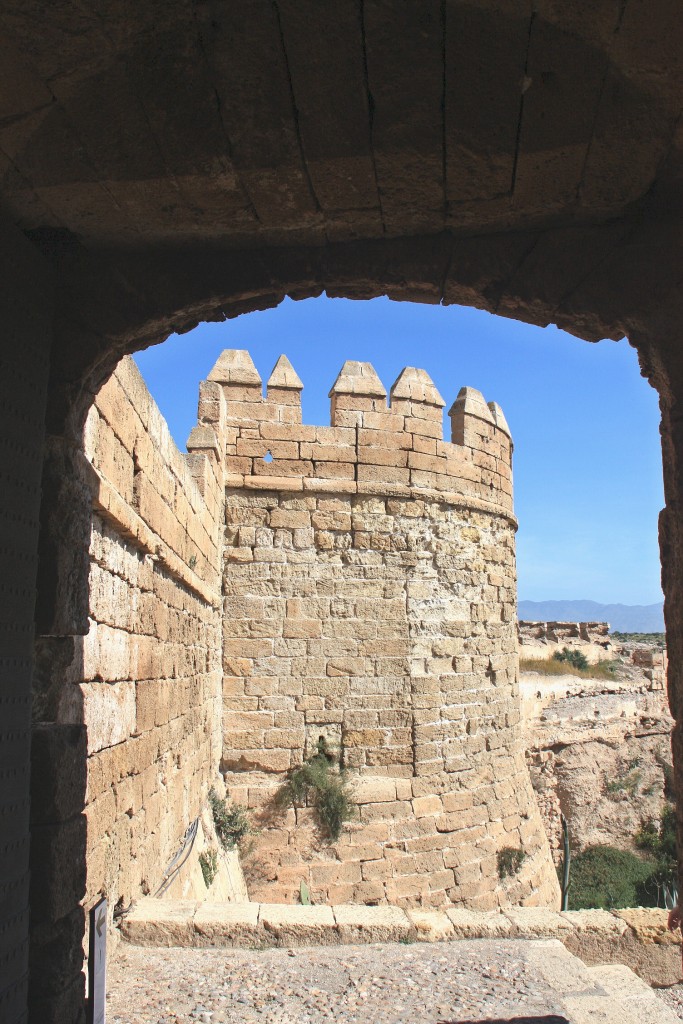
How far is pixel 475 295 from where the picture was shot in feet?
9.69

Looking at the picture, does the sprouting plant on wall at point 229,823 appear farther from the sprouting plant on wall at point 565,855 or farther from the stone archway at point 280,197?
the sprouting plant on wall at point 565,855

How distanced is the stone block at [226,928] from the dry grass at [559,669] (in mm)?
17220

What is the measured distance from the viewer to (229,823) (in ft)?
23.4

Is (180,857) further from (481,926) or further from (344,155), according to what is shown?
(344,155)

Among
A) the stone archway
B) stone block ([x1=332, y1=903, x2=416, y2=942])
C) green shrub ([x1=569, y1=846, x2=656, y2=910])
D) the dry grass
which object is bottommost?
green shrub ([x1=569, y1=846, x2=656, y2=910])

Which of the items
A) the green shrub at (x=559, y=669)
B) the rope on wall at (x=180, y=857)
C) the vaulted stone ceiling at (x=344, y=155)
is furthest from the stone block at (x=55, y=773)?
the green shrub at (x=559, y=669)

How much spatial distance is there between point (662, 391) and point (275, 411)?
5.53 meters

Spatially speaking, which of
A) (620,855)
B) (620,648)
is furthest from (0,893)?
(620,648)

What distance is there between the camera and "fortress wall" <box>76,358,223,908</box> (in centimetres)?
346

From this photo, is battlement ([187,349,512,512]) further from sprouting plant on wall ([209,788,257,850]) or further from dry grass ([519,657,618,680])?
dry grass ([519,657,618,680])

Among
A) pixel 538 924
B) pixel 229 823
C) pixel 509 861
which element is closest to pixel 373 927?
pixel 538 924

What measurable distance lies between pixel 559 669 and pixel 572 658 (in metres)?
3.06

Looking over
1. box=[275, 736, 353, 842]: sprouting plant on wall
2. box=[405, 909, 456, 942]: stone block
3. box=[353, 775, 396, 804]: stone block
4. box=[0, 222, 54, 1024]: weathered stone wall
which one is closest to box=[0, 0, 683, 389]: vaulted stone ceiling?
box=[0, 222, 54, 1024]: weathered stone wall

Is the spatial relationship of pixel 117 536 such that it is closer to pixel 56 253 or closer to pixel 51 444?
pixel 51 444
